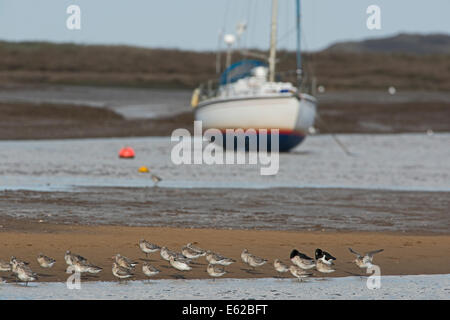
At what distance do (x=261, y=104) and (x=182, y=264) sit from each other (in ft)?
84.3

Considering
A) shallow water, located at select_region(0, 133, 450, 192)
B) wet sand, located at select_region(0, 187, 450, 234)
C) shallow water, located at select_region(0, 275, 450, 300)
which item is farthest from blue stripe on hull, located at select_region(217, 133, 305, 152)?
shallow water, located at select_region(0, 275, 450, 300)

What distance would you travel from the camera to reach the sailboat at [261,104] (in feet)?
125

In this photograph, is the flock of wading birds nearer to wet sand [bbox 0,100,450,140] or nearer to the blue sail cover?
the blue sail cover

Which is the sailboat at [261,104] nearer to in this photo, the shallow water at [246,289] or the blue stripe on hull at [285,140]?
the blue stripe on hull at [285,140]

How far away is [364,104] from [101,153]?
30.1 metres

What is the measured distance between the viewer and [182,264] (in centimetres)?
1292

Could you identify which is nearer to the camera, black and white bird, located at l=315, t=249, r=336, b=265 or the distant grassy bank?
black and white bird, located at l=315, t=249, r=336, b=265

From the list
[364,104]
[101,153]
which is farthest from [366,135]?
[101,153]

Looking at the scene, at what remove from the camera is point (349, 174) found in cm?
2898

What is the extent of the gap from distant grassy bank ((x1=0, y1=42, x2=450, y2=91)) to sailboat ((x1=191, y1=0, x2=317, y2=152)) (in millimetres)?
26824

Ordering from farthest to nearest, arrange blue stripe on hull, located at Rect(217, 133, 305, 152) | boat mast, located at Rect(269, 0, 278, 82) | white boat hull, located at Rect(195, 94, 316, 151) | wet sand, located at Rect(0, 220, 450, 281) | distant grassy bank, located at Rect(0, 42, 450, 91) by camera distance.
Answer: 1. distant grassy bank, located at Rect(0, 42, 450, 91)
2. boat mast, located at Rect(269, 0, 278, 82)
3. blue stripe on hull, located at Rect(217, 133, 305, 152)
4. white boat hull, located at Rect(195, 94, 316, 151)
5. wet sand, located at Rect(0, 220, 450, 281)

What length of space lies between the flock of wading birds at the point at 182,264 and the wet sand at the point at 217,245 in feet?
0.50

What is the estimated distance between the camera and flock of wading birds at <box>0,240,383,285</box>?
40.7 feet
